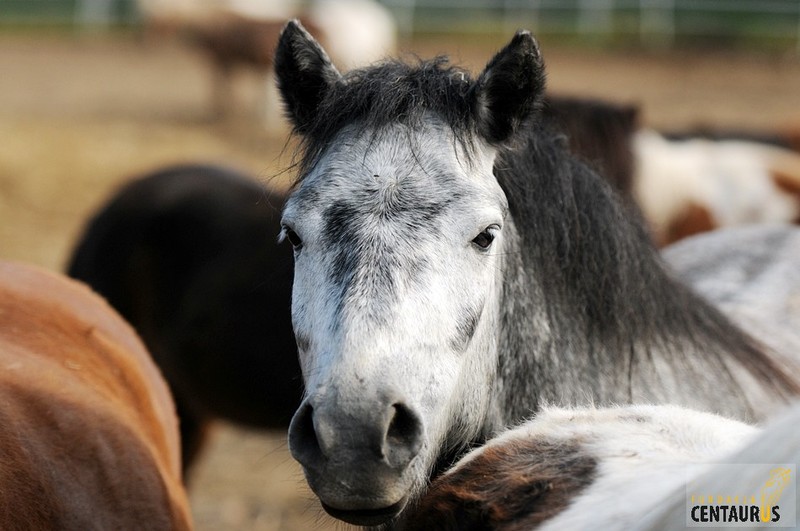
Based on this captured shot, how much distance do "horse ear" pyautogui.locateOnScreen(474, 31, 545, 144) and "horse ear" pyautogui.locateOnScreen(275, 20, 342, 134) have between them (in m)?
0.39

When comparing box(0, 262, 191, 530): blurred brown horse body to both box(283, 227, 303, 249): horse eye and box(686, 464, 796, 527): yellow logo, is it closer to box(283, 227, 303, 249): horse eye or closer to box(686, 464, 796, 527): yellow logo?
box(283, 227, 303, 249): horse eye

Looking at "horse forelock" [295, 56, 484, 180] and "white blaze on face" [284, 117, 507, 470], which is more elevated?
"horse forelock" [295, 56, 484, 180]

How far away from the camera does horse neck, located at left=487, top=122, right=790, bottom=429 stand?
239cm

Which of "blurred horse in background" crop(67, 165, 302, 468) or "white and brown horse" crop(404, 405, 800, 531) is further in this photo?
"blurred horse in background" crop(67, 165, 302, 468)

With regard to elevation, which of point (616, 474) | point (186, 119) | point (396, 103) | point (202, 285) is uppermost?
point (396, 103)

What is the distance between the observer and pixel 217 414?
194 inches

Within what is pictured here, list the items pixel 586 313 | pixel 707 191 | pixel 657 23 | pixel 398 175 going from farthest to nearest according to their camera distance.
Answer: pixel 657 23
pixel 707 191
pixel 586 313
pixel 398 175

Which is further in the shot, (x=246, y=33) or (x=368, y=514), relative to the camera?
(x=246, y=33)

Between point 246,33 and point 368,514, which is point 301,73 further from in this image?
point 246,33

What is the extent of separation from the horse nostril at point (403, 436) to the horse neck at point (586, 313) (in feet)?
1.65

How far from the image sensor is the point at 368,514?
192cm

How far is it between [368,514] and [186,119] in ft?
43.6

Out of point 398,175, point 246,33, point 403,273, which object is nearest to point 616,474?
point 403,273

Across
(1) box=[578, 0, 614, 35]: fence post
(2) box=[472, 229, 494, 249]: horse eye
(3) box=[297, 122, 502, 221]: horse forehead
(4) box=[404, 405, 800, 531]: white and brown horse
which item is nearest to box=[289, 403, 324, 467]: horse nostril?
(4) box=[404, 405, 800, 531]: white and brown horse
